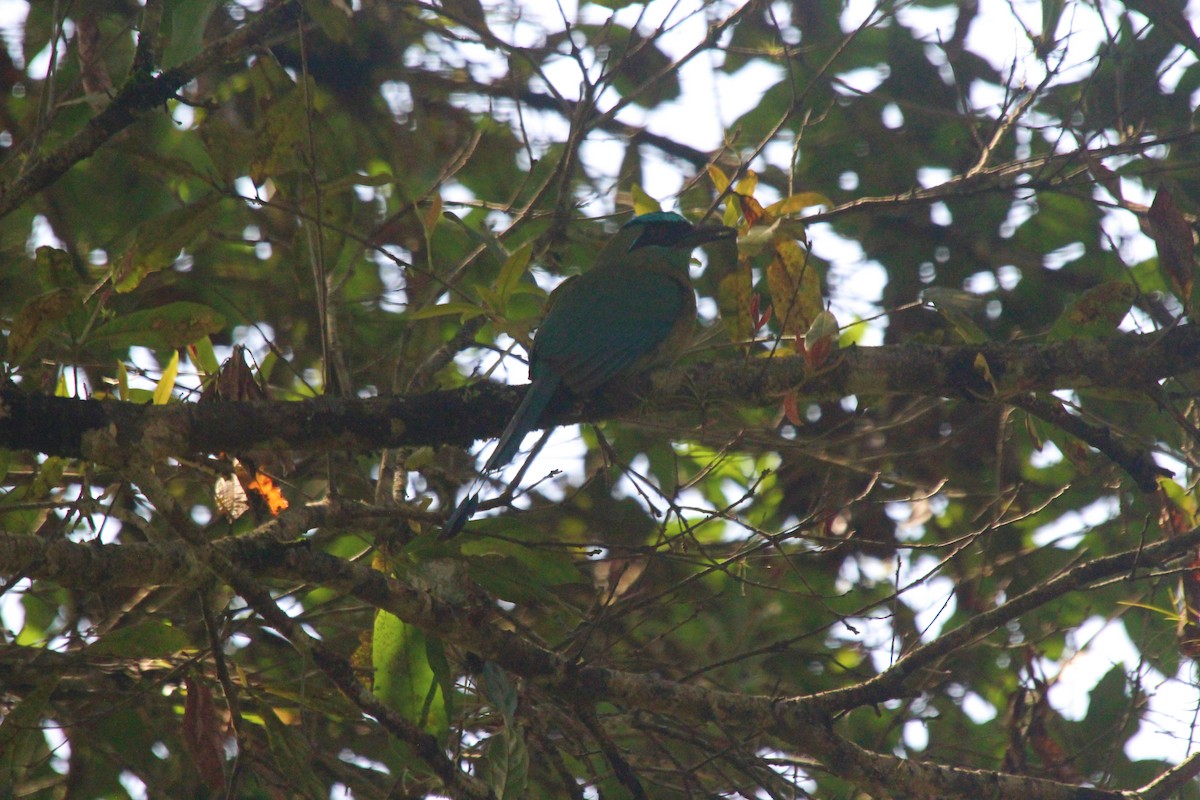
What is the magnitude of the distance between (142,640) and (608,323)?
63.5 inches

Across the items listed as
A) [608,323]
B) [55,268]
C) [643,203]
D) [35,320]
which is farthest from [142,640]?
[643,203]

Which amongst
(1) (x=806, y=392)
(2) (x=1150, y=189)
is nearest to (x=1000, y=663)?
(2) (x=1150, y=189)

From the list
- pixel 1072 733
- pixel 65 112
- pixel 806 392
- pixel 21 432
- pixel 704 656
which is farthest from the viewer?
pixel 704 656

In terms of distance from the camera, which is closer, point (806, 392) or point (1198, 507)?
point (806, 392)

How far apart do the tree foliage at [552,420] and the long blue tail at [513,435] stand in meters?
0.05

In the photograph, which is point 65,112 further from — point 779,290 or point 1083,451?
point 1083,451

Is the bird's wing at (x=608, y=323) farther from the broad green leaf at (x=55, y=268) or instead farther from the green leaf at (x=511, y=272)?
the broad green leaf at (x=55, y=268)

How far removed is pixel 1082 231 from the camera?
4.54 m

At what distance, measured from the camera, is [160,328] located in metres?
2.78

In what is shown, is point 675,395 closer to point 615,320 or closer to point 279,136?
point 615,320

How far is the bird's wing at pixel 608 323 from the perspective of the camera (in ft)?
10.2

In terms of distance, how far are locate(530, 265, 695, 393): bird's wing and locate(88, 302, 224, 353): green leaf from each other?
91 cm

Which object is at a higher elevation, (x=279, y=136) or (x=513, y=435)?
(x=279, y=136)

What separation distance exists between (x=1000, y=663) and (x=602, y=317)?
2388 mm
